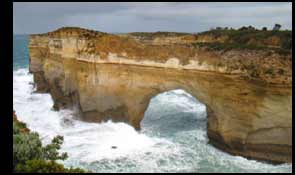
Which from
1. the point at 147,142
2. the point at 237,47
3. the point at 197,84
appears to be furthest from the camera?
the point at 147,142

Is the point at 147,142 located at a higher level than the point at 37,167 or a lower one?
lower

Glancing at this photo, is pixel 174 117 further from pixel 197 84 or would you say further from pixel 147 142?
pixel 197 84

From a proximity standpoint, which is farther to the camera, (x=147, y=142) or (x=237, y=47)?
(x=147, y=142)

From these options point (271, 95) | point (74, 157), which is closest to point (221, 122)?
point (271, 95)

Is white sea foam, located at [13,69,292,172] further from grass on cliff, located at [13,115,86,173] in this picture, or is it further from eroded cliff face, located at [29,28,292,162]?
grass on cliff, located at [13,115,86,173]

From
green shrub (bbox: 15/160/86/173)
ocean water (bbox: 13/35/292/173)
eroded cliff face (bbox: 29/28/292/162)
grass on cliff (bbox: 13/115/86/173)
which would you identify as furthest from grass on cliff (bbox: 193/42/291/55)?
green shrub (bbox: 15/160/86/173)

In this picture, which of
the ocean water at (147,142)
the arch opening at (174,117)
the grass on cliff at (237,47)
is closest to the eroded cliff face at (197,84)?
the grass on cliff at (237,47)

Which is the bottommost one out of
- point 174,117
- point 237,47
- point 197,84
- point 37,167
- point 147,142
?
point 147,142

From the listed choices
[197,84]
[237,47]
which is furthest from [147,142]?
[237,47]
